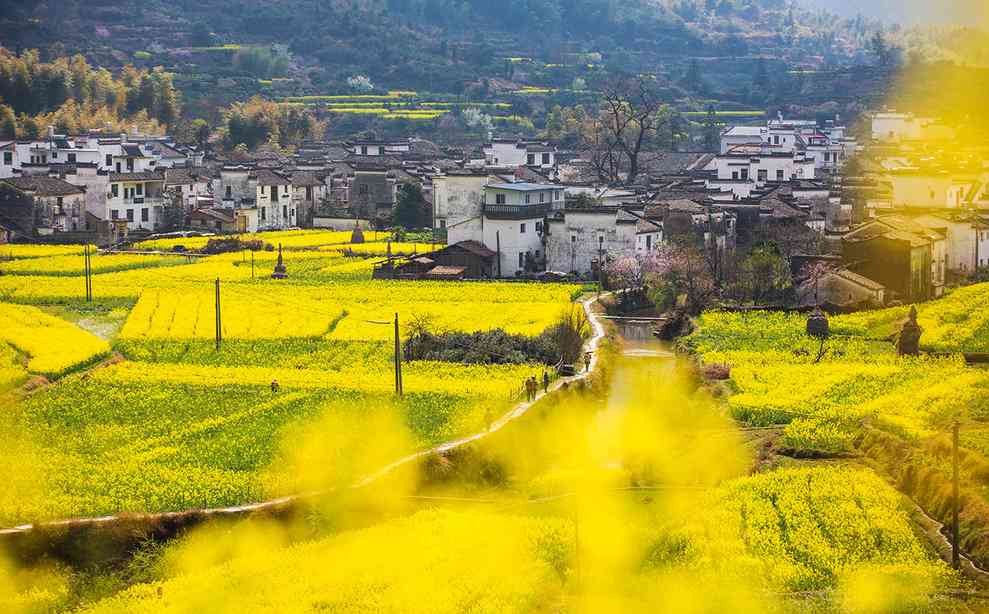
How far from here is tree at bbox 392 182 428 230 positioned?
5622 centimetres

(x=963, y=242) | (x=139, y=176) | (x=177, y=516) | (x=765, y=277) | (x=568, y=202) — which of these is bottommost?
(x=177, y=516)

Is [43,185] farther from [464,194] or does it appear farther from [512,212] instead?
[512,212]

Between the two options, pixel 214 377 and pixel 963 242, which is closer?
pixel 214 377

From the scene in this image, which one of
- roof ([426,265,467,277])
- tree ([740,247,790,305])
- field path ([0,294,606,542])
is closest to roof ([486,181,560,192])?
roof ([426,265,467,277])

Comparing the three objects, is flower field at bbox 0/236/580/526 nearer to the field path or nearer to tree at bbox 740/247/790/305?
the field path

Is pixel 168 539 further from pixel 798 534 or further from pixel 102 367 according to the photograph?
pixel 102 367

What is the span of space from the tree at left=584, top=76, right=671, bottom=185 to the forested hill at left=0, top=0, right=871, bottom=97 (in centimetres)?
1269

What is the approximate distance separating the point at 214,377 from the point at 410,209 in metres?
28.7

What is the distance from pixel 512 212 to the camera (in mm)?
44281

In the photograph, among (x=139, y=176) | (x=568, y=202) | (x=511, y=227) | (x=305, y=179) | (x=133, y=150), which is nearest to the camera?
(x=511, y=227)

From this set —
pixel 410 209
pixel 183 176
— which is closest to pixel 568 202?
pixel 410 209

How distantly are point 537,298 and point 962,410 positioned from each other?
610 inches

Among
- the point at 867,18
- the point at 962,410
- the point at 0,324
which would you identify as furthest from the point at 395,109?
the point at 867,18

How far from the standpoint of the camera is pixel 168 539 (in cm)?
1914
